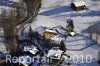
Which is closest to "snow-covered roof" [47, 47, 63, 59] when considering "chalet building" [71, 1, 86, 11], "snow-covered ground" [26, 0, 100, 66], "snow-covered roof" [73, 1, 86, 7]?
"snow-covered ground" [26, 0, 100, 66]

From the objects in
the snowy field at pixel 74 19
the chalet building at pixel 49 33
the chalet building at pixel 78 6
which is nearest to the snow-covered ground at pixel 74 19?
the snowy field at pixel 74 19

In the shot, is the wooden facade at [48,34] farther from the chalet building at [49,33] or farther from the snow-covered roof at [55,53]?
the snow-covered roof at [55,53]

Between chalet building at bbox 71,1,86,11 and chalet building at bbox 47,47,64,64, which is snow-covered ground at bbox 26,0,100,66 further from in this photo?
chalet building at bbox 47,47,64,64

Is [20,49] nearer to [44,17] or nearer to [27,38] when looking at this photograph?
[27,38]

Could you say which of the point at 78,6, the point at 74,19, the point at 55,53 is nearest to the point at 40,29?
the point at 74,19

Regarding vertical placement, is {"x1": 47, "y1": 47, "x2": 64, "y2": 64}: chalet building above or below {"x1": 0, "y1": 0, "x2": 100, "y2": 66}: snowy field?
below

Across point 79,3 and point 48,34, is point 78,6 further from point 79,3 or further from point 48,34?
point 48,34

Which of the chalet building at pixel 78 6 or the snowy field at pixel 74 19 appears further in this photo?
the chalet building at pixel 78 6

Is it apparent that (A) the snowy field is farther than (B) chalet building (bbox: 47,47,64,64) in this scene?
Yes

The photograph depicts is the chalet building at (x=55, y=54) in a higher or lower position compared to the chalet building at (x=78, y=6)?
lower

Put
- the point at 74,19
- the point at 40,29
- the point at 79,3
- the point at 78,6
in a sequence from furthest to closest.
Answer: the point at 79,3 → the point at 78,6 → the point at 74,19 → the point at 40,29

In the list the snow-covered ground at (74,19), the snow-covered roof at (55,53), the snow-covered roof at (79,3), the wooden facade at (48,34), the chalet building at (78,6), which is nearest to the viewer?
the snow-covered roof at (55,53)

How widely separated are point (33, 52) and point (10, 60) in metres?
1.52

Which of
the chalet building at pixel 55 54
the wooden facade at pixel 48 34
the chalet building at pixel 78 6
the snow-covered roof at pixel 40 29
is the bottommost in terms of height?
the chalet building at pixel 55 54
